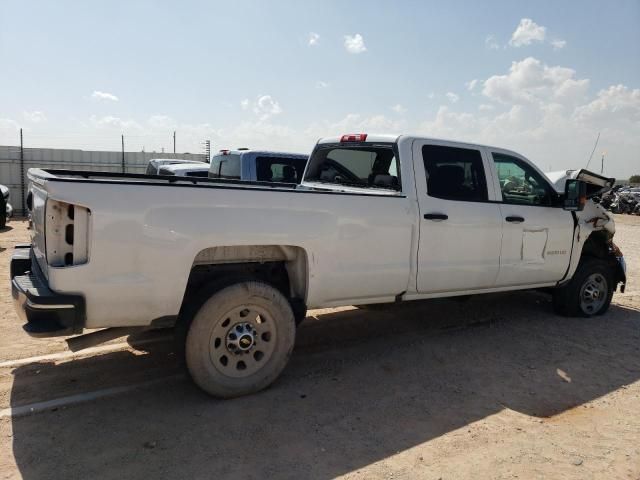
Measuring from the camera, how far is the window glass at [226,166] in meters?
9.04

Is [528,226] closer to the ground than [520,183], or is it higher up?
closer to the ground

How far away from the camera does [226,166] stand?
9.37 metres

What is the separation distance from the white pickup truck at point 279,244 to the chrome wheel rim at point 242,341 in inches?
0.4

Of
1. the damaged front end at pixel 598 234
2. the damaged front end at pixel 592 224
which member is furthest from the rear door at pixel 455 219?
the damaged front end at pixel 598 234

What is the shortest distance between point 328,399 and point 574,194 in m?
3.65

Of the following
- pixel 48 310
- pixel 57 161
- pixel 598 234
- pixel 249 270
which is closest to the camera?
pixel 48 310

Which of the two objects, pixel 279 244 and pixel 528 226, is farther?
pixel 528 226

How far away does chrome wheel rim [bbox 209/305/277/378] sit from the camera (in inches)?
149

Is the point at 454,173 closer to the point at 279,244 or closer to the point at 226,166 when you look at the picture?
the point at 279,244

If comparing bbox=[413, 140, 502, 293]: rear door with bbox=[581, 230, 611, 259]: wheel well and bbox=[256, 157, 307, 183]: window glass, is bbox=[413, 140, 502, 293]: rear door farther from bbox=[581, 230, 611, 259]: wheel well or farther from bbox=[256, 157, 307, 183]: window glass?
bbox=[256, 157, 307, 183]: window glass

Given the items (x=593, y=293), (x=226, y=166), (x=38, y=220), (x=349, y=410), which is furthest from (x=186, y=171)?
(x=349, y=410)

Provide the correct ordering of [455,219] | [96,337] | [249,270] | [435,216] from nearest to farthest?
[96,337], [249,270], [435,216], [455,219]

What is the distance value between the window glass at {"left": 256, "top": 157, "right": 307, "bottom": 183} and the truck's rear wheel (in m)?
5.24

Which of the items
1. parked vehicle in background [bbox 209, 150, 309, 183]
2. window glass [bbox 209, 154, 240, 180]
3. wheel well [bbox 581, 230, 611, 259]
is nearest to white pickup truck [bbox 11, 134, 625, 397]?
Answer: wheel well [bbox 581, 230, 611, 259]
